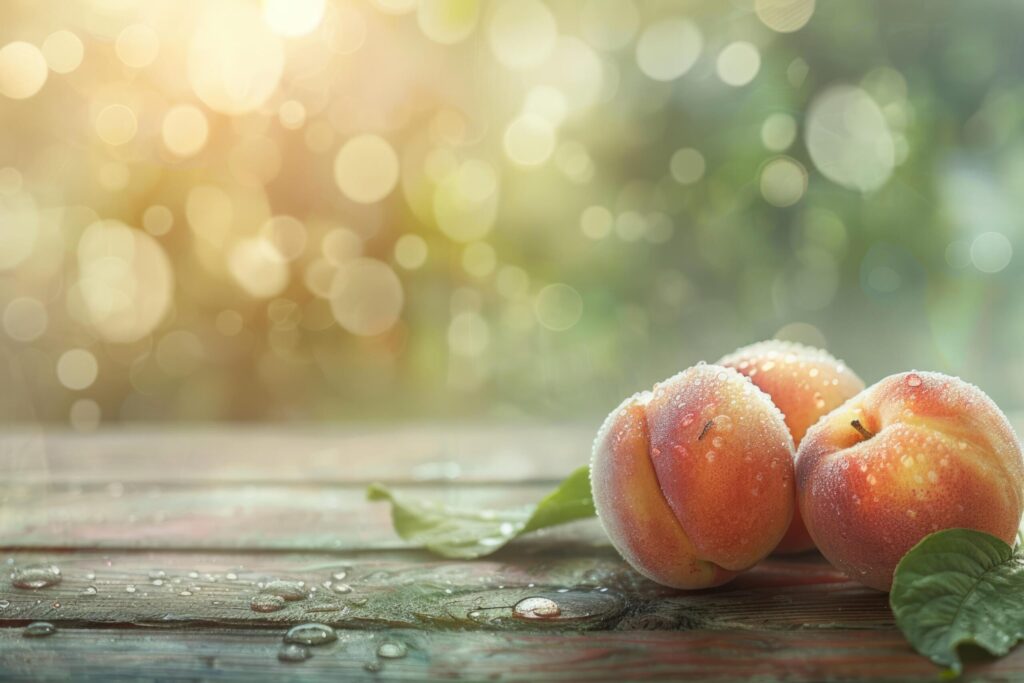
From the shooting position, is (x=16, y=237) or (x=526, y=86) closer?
(x=526, y=86)

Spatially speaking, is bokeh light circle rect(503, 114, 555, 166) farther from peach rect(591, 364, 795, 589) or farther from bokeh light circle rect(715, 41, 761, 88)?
peach rect(591, 364, 795, 589)

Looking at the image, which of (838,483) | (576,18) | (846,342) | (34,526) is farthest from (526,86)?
(838,483)

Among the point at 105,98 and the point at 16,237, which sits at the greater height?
the point at 105,98

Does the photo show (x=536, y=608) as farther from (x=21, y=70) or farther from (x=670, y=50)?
(x=21, y=70)

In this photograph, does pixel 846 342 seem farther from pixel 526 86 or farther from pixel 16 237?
pixel 16 237

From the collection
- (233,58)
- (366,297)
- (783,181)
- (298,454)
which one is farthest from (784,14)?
(298,454)

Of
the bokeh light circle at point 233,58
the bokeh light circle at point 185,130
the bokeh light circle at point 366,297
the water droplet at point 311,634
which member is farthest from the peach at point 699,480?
the bokeh light circle at point 185,130

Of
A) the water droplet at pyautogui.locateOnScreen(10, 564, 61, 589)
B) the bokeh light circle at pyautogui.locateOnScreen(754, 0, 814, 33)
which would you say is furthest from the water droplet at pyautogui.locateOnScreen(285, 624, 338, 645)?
the bokeh light circle at pyautogui.locateOnScreen(754, 0, 814, 33)
